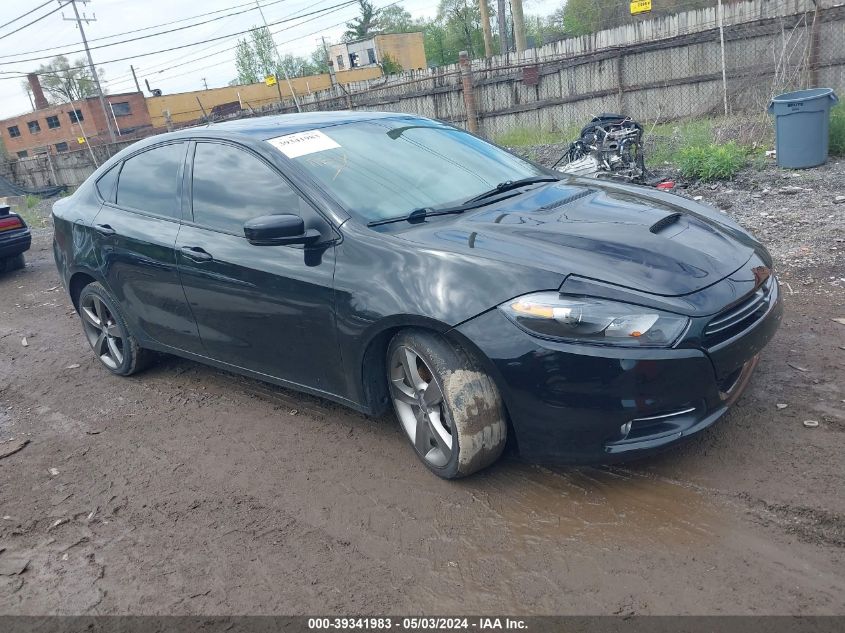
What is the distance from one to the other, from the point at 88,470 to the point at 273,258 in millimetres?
1640

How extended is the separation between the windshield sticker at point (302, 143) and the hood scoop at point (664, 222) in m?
1.79

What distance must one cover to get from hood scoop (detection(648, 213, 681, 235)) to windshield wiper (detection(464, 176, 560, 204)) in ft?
3.01

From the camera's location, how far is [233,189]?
3906mm

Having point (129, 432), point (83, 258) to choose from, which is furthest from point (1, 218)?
point (129, 432)

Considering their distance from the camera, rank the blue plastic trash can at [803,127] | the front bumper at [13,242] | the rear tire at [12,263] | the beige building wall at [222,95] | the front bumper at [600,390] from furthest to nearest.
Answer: the beige building wall at [222,95] < the rear tire at [12,263] < the front bumper at [13,242] < the blue plastic trash can at [803,127] < the front bumper at [600,390]

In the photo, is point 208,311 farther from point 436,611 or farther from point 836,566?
point 836,566

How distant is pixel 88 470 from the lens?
12.7 feet

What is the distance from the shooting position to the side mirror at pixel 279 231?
3.30 meters

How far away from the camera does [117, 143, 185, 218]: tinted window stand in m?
4.29

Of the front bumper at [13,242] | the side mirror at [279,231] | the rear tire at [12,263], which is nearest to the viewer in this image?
the side mirror at [279,231]

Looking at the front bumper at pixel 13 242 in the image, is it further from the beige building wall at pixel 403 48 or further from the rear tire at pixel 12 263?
the beige building wall at pixel 403 48

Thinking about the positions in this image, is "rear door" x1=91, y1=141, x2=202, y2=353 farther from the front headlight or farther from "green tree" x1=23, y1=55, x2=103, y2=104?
"green tree" x1=23, y1=55, x2=103, y2=104

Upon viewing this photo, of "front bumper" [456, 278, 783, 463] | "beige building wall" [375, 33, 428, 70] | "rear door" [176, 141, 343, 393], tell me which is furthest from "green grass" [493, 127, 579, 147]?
"beige building wall" [375, 33, 428, 70]

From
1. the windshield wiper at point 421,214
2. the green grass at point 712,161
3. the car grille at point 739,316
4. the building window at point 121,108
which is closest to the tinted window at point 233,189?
the windshield wiper at point 421,214
